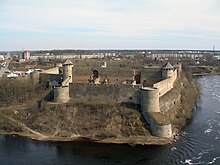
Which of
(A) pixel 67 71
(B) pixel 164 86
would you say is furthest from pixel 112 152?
(A) pixel 67 71

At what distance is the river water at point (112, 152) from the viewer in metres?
22.1

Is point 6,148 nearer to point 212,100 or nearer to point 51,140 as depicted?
point 51,140

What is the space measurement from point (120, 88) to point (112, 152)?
7325 mm

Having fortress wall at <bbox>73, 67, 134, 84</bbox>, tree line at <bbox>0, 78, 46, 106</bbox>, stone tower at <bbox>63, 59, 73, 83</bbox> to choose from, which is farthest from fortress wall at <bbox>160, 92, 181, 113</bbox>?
tree line at <bbox>0, 78, 46, 106</bbox>

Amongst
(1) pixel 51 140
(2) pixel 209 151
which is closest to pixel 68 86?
(1) pixel 51 140

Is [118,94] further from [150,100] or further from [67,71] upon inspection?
[67,71]

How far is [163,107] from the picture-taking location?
98.0ft

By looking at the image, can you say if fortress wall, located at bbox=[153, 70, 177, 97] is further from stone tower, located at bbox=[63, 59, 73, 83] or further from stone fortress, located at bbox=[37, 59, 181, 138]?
stone tower, located at bbox=[63, 59, 73, 83]

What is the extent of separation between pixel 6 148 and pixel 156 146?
10.5m

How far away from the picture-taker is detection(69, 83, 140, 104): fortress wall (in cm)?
2932

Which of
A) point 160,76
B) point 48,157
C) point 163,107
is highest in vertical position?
point 160,76

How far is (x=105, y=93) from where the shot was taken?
30.1 m

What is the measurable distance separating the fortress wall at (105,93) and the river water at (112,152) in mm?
5318

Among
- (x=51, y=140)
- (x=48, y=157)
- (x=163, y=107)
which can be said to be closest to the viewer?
(x=48, y=157)
